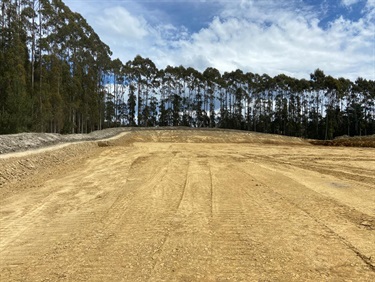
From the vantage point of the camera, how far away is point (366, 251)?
4168mm

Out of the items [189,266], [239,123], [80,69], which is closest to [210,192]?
[189,266]

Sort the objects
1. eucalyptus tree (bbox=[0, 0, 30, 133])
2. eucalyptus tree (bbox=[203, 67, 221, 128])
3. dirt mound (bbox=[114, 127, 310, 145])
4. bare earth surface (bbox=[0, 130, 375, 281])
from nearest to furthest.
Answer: bare earth surface (bbox=[0, 130, 375, 281])
eucalyptus tree (bbox=[0, 0, 30, 133])
dirt mound (bbox=[114, 127, 310, 145])
eucalyptus tree (bbox=[203, 67, 221, 128])

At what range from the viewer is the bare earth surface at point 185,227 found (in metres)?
3.72

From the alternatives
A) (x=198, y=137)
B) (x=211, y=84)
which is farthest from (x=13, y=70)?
(x=211, y=84)

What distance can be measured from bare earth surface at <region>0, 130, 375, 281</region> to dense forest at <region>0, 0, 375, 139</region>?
18.6 metres

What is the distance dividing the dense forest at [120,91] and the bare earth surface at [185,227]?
734 inches

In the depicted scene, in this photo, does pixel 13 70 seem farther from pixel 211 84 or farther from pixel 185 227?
pixel 211 84

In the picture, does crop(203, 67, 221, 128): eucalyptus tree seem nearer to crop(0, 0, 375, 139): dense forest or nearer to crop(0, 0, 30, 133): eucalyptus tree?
crop(0, 0, 375, 139): dense forest

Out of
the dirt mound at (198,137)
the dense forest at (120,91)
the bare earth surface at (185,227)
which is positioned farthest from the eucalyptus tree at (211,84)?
the bare earth surface at (185,227)

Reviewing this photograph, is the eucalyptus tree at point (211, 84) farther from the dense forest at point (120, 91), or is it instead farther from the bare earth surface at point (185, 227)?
the bare earth surface at point (185, 227)

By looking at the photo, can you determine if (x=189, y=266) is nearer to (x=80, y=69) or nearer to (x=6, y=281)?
(x=6, y=281)

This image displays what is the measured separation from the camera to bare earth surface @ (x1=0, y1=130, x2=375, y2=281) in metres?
3.72

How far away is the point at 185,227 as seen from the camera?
205 inches

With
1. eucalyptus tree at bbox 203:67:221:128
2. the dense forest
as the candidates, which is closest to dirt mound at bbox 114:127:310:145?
the dense forest
